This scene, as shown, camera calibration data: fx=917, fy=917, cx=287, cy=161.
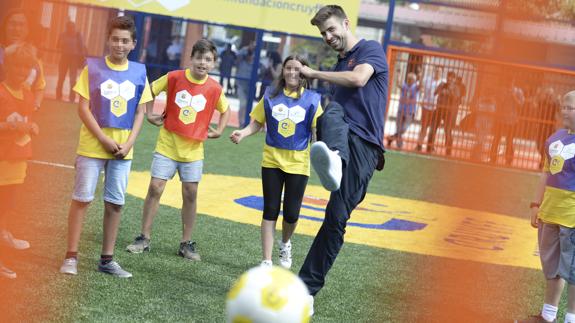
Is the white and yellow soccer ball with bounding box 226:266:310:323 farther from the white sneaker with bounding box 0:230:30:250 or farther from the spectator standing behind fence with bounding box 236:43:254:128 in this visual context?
the spectator standing behind fence with bounding box 236:43:254:128

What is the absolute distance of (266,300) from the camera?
156 inches

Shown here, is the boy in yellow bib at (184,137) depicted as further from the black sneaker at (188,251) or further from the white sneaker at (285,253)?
the white sneaker at (285,253)

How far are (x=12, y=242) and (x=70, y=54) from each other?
13.2m

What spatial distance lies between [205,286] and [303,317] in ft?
6.92

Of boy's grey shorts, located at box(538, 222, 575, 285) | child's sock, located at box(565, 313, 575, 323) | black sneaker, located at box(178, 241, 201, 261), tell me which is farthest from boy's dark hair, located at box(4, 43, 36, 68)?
child's sock, located at box(565, 313, 575, 323)

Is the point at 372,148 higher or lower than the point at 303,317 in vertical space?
higher

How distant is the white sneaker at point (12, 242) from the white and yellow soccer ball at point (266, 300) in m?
2.95

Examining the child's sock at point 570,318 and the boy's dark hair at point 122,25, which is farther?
the child's sock at point 570,318

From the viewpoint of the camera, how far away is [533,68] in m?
18.6

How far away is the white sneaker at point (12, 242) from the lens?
21.4ft

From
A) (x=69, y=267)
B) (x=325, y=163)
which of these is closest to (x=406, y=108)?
(x=69, y=267)

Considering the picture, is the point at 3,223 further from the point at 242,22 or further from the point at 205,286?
the point at 242,22

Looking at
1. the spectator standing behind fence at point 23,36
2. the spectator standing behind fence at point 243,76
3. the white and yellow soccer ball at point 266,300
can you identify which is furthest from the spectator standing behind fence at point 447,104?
the white and yellow soccer ball at point 266,300

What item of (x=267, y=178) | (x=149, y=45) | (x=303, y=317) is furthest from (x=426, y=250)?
(x=149, y=45)
